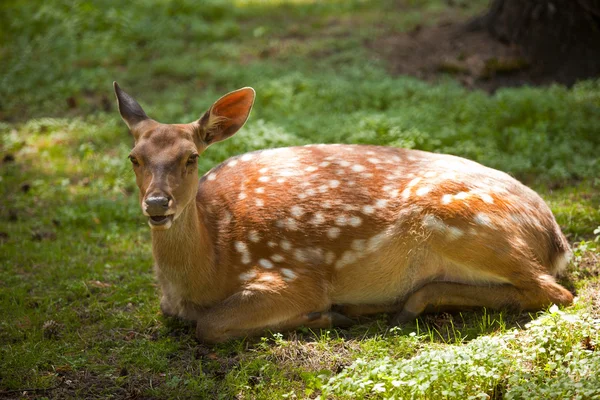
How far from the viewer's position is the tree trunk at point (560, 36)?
9672mm

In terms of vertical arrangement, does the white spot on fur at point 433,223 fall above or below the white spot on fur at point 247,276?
above

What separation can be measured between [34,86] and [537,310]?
8.34 m

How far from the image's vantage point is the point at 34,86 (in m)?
10.8

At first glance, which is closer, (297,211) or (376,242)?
(376,242)

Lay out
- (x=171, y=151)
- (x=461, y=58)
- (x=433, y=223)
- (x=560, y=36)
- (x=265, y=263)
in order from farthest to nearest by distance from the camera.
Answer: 1. (x=461, y=58)
2. (x=560, y=36)
3. (x=265, y=263)
4. (x=433, y=223)
5. (x=171, y=151)

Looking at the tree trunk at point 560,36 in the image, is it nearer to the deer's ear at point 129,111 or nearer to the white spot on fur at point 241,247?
the white spot on fur at point 241,247

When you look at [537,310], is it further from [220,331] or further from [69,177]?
[69,177]

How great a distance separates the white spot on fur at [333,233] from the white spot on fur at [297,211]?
265 mm

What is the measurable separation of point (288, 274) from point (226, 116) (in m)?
1.33

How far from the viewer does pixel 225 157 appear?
26.1 ft

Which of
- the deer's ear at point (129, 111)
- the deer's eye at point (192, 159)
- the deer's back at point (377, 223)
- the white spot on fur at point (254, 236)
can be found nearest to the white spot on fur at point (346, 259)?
the deer's back at point (377, 223)

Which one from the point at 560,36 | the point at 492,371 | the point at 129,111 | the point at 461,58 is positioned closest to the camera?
the point at 492,371

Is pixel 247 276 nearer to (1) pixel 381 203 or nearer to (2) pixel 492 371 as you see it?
(1) pixel 381 203

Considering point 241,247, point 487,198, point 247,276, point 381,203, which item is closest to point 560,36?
point 487,198
